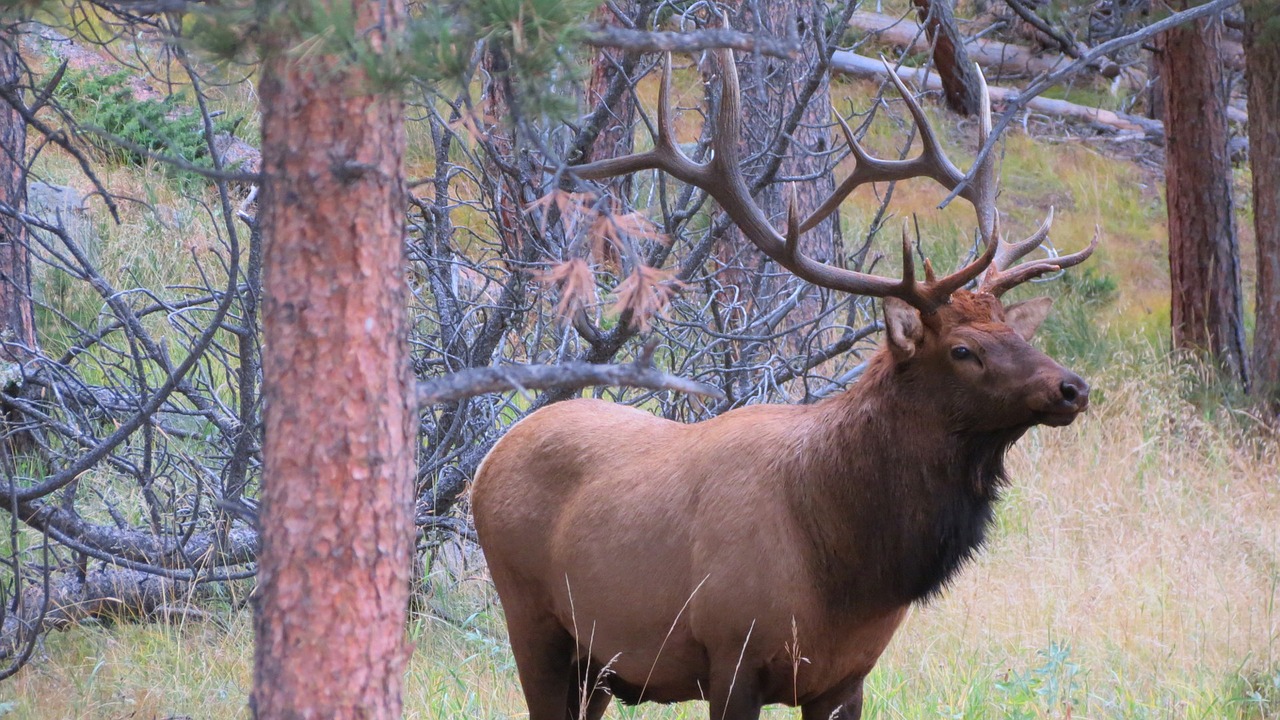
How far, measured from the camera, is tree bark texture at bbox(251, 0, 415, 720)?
2.28m

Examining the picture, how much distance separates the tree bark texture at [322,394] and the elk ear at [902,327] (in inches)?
71.9

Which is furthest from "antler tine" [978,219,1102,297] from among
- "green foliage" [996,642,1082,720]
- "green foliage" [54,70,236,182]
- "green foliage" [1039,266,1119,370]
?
"green foliage" [54,70,236,182]

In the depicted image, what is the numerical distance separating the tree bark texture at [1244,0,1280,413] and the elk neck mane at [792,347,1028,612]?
20.4 ft

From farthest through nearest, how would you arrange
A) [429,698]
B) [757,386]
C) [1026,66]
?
[1026,66] < [757,386] < [429,698]

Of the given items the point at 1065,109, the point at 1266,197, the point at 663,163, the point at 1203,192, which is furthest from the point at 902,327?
the point at 1065,109

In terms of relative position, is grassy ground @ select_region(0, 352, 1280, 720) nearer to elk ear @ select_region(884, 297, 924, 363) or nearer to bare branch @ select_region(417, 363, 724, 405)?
elk ear @ select_region(884, 297, 924, 363)

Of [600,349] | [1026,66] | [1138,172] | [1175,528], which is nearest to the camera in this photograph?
[600,349]

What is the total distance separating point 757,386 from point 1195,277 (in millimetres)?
5308

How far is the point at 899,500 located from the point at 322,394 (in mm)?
1972

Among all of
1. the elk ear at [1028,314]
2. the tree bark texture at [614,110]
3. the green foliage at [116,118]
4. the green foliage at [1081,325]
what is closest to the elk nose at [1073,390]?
the elk ear at [1028,314]

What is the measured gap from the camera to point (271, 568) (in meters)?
2.31

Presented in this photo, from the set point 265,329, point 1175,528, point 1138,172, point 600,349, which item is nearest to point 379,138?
point 265,329

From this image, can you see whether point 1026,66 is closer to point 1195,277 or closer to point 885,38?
point 885,38

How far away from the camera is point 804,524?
12.2 ft
